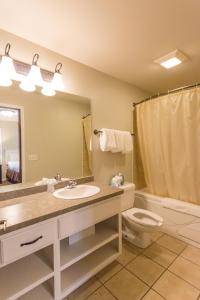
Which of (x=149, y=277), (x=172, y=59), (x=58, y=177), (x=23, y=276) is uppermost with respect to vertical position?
(x=172, y=59)

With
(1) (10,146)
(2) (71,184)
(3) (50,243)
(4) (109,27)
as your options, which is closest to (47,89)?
(1) (10,146)

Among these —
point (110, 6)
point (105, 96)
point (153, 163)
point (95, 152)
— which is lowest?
point (153, 163)

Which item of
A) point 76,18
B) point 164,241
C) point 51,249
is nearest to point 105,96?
point 76,18

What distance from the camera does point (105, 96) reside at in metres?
2.23

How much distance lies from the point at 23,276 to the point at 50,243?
294 millimetres

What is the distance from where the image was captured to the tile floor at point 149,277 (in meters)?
1.33

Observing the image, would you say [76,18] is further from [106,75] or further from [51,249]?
[51,249]

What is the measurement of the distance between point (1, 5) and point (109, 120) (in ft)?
5.02

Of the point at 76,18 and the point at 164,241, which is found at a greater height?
the point at 76,18

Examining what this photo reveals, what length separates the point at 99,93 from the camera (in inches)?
85.1

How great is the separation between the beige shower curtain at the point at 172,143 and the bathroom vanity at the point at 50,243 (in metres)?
1.10

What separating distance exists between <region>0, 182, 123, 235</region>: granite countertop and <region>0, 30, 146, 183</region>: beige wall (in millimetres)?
788

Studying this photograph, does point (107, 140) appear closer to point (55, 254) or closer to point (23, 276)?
point (55, 254)

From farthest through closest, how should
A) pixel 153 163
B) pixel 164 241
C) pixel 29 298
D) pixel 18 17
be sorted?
pixel 153 163 → pixel 164 241 → pixel 18 17 → pixel 29 298
